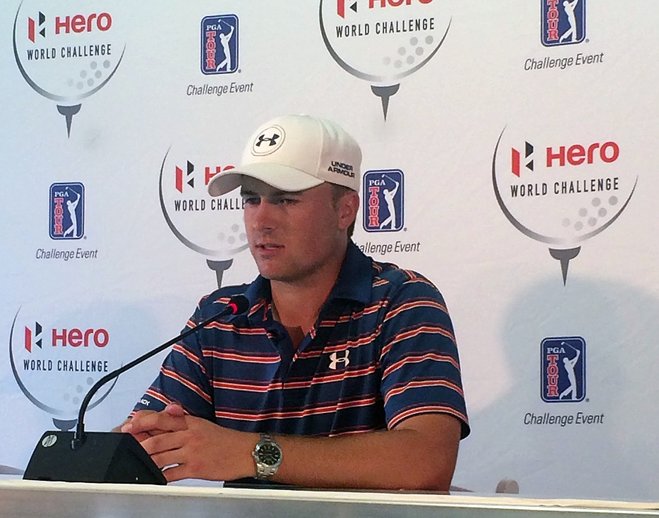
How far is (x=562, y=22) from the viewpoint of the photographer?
2.25 m

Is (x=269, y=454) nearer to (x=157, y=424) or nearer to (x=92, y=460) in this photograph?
(x=157, y=424)

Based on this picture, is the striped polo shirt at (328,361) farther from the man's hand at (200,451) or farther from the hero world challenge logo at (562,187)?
the hero world challenge logo at (562,187)

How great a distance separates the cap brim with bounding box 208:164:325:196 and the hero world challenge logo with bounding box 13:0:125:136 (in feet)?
3.28

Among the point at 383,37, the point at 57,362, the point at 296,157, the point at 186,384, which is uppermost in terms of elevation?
the point at 383,37

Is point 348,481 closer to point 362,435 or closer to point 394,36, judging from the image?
point 362,435

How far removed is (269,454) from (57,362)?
4.58ft

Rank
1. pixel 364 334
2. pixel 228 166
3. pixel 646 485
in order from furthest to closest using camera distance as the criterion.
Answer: pixel 228 166, pixel 646 485, pixel 364 334

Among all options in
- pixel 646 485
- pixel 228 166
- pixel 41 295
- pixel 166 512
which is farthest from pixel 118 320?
pixel 166 512

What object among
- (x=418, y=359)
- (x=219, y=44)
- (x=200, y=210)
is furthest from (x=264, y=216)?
(x=219, y=44)

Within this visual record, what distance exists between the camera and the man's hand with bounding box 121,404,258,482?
1.40 metres

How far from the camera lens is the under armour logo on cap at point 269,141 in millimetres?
1872

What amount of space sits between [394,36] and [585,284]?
743mm

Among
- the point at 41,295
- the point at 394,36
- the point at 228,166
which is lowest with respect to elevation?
the point at 41,295

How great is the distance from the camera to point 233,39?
2.57 m
